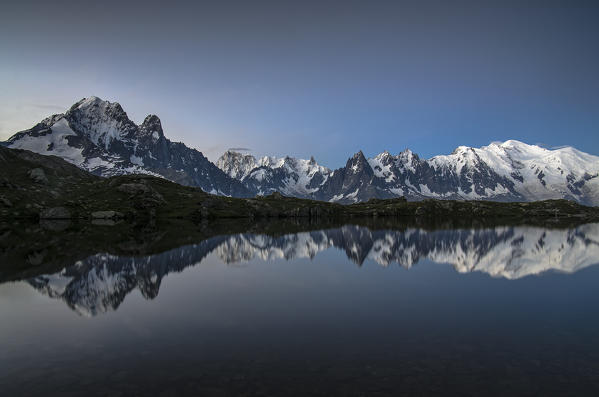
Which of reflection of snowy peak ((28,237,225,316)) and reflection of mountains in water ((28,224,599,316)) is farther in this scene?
reflection of mountains in water ((28,224,599,316))

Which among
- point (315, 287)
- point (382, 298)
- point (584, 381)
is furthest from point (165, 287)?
point (584, 381)

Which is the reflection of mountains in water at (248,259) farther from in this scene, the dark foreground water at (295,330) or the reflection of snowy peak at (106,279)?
the dark foreground water at (295,330)

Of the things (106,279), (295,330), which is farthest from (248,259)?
(295,330)

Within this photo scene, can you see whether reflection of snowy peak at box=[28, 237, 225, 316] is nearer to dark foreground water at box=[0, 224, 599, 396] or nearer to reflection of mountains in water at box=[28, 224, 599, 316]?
reflection of mountains in water at box=[28, 224, 599, 316]

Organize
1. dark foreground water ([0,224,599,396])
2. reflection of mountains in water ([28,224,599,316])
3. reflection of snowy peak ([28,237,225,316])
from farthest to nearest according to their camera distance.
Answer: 1. reflection of mountains in water ([28,224,599,316])
2. reflection of snowy peak ([28,237,225,316])
3. dark foreground water ([0,224,599,396])

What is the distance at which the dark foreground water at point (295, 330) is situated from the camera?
16.2 metres

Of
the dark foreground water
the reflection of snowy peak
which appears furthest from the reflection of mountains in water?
the dark foreground water

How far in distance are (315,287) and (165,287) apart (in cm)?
1544

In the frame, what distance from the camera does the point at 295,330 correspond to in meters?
23.4

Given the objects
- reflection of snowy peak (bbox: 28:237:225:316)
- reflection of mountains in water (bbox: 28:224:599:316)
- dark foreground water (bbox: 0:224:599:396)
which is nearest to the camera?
dark foreground water (bbox: 0:224:599:396)

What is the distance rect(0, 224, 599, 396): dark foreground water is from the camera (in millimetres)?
16219

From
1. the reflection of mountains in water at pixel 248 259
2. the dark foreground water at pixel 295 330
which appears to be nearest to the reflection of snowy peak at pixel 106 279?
the reflection of mountains in water at pixel 248 259

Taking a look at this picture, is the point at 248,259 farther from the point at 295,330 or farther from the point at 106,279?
the point at 295,330

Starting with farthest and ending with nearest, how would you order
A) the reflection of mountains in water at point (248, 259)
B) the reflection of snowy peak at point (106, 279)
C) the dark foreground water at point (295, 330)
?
the reflection of mountains in water at point (248, 259) → the reflection of snowy peak at point (106, 279) → the dark foreground water at point (295, 330)
